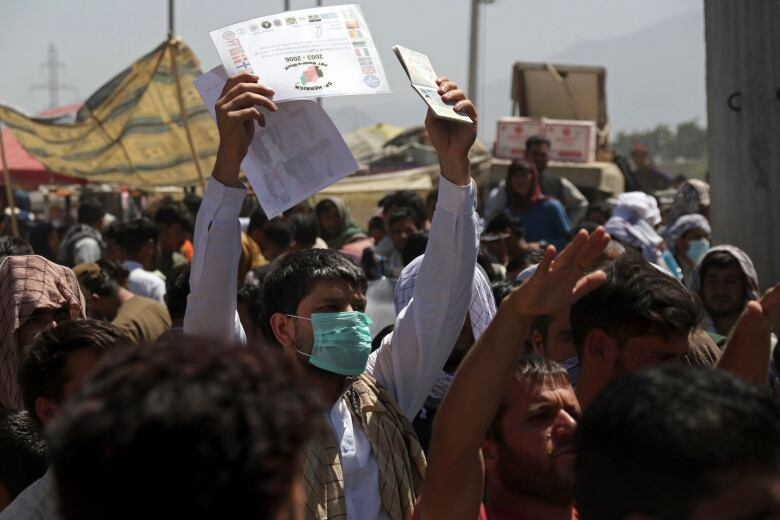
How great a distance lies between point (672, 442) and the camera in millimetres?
1840

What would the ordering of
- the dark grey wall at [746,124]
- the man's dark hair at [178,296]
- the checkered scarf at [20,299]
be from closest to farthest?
the checkered scarf at [20,299], the man's dark hair at [178,296], the dark grey wall at [746,124]

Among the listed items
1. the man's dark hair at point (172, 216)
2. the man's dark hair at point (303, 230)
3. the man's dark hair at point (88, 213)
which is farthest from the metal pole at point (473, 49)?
the man's dark hair at point (303, 230)

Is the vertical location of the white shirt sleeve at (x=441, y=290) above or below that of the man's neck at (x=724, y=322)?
above

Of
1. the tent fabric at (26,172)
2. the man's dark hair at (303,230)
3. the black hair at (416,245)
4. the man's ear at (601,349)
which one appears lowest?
the tent fabric at (26,172)

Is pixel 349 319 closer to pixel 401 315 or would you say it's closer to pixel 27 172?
pixel 401 315

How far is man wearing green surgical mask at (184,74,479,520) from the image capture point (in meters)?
3.14

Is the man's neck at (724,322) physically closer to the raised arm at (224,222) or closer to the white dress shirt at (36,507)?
the raised arm at (224,222)

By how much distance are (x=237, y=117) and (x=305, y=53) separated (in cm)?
35

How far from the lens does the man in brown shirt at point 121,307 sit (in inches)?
237

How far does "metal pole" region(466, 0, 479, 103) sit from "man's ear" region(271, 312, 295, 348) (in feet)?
102

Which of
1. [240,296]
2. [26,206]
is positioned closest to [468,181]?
[240,296]

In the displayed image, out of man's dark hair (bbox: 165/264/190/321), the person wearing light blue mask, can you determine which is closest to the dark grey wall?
the person wearing light blue mask

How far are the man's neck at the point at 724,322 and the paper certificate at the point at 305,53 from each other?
3.40 metres

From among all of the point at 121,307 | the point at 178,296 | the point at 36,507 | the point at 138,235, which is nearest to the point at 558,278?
the point at 36,507
